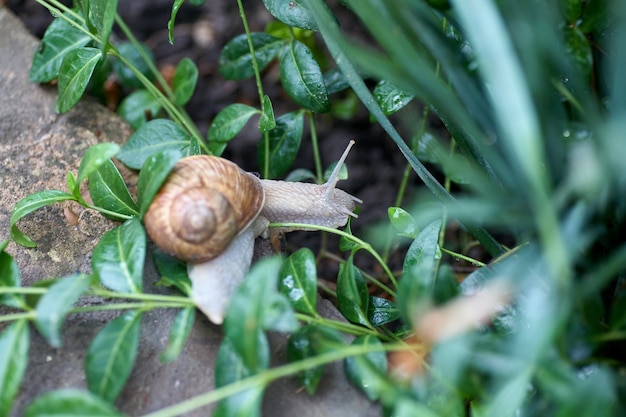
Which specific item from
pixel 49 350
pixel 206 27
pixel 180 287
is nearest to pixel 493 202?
pixel 180 287

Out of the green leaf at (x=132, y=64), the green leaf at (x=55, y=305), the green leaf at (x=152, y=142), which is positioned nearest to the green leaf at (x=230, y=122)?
the green leaf at (x=152, y=142)

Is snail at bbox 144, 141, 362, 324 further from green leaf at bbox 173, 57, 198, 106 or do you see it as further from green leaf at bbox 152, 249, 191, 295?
green leaf at bbox 173, 57, 198, 106

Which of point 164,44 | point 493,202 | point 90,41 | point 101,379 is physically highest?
point 493,202

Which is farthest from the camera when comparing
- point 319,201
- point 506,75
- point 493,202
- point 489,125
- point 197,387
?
point 319,201

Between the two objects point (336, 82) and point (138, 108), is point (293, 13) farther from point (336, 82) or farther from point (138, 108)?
→ point (138, 108)

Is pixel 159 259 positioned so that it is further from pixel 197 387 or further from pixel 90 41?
pixel 90 41

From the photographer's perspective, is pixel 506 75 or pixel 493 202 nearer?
pixel 506 75

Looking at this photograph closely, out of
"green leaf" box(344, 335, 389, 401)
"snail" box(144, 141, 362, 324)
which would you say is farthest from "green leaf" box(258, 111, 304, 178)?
"green leaf" box(344, 335, 389, 401)
